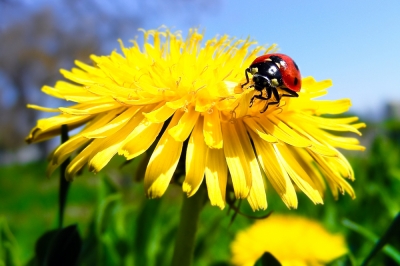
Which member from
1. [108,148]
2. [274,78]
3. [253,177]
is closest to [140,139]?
[108,148]

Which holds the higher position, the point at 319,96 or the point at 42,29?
the point at 42,29

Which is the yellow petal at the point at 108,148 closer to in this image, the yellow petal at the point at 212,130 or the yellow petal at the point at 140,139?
the yellow petal at the point at 140,139

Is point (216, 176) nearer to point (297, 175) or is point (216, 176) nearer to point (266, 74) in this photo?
point (297, 175)

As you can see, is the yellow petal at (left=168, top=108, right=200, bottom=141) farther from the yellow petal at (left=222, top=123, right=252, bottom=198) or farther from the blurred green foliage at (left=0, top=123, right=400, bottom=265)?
the blurred green foliage at (left=0, top=123, right=400, bottom=265)

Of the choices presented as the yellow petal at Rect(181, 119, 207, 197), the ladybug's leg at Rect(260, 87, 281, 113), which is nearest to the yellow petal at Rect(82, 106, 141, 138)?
the yellow petal at Rect(181, 119, 207, 197)

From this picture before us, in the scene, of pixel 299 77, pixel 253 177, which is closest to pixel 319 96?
pixel 299 77

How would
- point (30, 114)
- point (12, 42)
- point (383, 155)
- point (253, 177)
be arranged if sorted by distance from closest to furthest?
point (253, 177), point (383, 155), point (12, 42), point (30, 114)

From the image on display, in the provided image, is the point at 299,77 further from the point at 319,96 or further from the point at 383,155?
the point at 383,155
